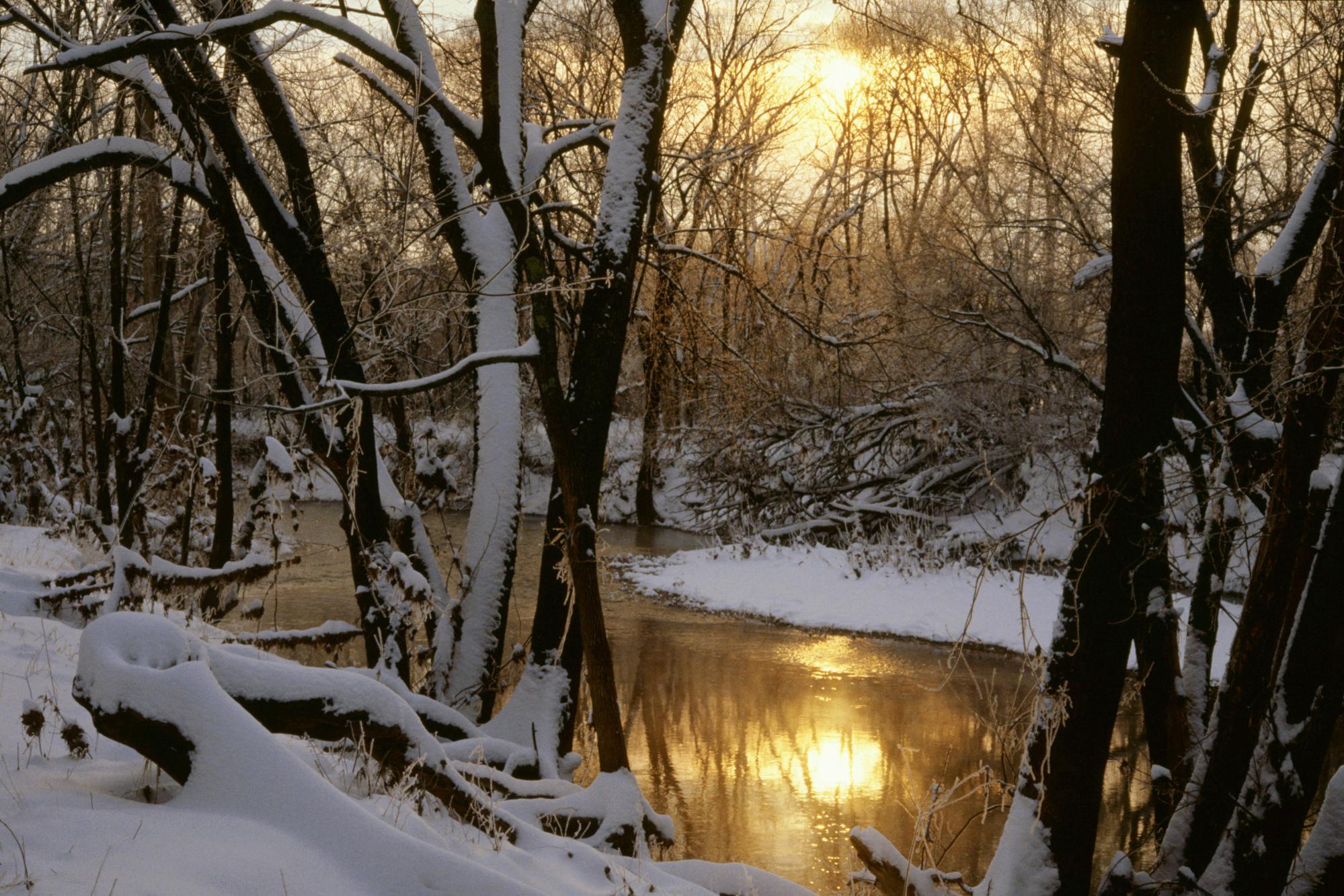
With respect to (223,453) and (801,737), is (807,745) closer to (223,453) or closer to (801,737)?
(801,737)

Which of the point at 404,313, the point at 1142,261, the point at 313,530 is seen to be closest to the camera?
the point at 1142,261

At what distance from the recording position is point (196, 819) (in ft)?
10.4

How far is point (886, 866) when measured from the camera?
203 inches

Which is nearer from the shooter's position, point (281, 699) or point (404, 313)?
point (281, 699)

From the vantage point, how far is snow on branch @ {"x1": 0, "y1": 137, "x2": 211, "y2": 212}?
20.9ft

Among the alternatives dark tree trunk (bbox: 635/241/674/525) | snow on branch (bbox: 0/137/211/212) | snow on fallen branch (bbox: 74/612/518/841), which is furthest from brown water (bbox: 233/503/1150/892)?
snow on branch (bbox: 0/137/211/212)

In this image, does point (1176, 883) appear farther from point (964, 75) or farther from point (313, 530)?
point (313, 530)

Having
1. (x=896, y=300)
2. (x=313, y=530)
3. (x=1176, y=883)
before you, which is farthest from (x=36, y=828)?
(x=313, y=530)

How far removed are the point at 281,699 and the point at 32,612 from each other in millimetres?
6161

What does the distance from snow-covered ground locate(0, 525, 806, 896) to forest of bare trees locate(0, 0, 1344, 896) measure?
3cm

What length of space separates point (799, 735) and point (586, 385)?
4.57m

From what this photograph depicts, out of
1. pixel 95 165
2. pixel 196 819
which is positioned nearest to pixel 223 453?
pixel 95 165

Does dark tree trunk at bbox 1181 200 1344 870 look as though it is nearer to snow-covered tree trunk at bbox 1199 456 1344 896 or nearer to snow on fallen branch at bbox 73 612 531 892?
snow-covered tree trunk at bbox 1199 456 1344 896

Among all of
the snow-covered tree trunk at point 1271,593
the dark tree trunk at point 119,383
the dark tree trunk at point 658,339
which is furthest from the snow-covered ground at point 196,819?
the dark tree trunk at point 119,383
